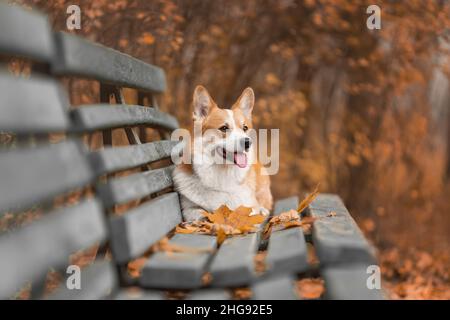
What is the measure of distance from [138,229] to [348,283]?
0.74 meters

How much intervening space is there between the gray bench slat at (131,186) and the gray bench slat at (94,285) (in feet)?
0.71

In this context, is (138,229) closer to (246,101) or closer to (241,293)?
(241,293)

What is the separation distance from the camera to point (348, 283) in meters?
1.67

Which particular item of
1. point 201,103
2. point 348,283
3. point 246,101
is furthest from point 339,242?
point 246,101

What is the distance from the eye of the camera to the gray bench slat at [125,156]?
1895 mm

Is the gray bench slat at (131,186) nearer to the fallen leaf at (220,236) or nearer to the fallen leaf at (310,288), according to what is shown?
the fallen leaf at (220,236)

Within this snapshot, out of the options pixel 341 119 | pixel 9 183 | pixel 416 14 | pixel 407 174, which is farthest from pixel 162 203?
pixel 407 174

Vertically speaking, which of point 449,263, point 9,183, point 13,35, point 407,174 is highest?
point 13,35

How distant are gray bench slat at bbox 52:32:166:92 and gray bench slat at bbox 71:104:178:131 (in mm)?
124

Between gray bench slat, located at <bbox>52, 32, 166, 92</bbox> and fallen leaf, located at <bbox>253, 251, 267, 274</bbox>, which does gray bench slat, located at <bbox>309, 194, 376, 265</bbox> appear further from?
gray bench slat, located at <bbox>52, 32, 166, 92</bbox>

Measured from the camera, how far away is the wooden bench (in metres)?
1.47

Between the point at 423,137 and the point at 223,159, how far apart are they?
5.29 meters
